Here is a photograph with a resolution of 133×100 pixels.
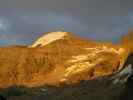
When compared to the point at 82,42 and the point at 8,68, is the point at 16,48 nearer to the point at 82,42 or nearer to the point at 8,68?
the point at 8,68

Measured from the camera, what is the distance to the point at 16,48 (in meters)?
84.4

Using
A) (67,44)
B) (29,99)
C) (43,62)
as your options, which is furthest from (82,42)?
→ (29,99)

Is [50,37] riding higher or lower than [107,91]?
higher

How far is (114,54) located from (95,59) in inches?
133

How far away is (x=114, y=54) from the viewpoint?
7225cm

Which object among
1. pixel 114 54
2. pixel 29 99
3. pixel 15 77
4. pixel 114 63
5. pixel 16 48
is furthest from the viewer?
pixel 16 48

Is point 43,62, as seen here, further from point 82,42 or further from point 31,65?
point 82,42

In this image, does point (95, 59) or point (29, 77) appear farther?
point (29, 77)

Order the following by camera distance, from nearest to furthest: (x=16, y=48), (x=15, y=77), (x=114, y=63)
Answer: (x=114, y=63)
(x=15, y=77)
(x=16, y=48)

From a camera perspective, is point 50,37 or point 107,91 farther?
point 50,37

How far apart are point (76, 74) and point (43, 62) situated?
15761 millimetres

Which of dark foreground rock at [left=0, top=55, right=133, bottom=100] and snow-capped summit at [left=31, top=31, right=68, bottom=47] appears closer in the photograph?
dark foreground rock at [left=0, top=55, right=133, bottom=100]

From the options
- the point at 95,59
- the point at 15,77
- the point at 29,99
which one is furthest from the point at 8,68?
the point at 29,99

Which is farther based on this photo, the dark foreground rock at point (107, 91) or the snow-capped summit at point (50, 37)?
the snow-capped summit at point (50, 37)
